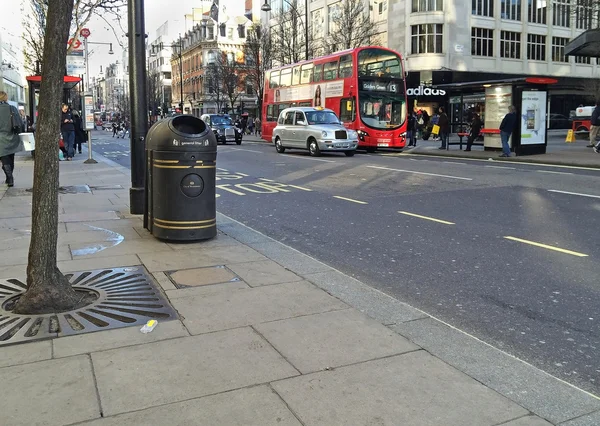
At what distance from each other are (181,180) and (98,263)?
138cm

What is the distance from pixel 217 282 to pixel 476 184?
914 centimetres

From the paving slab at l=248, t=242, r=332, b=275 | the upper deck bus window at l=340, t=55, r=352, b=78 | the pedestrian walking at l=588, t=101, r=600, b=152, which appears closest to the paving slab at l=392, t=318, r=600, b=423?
the paving slab at l=248, t=242, r=332, b=275

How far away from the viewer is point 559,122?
51000 mm

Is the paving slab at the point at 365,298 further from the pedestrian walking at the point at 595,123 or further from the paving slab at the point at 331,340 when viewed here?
the pedestrian walking at the point at 595,123

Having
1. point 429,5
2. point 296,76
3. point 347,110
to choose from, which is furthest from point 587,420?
point 429,5

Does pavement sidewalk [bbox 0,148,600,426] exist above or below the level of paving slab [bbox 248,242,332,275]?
below

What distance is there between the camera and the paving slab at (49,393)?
2836mm

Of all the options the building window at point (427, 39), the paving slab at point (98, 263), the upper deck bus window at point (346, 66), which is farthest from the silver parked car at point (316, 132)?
the building window at point (427, 39)

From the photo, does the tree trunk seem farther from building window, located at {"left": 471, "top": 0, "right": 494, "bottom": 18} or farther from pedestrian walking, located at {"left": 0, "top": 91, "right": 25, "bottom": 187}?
building window, located at {"left": 471, "top": 0, "right": 494, "bottom": 18}

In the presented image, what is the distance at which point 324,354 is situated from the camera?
3.62 metres

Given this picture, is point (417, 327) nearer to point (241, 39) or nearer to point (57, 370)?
point (57, 370)

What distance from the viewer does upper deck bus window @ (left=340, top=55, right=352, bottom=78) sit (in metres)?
25.4

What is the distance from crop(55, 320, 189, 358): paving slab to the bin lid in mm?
2930

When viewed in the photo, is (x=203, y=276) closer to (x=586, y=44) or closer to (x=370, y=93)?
(x=370, y=93)
